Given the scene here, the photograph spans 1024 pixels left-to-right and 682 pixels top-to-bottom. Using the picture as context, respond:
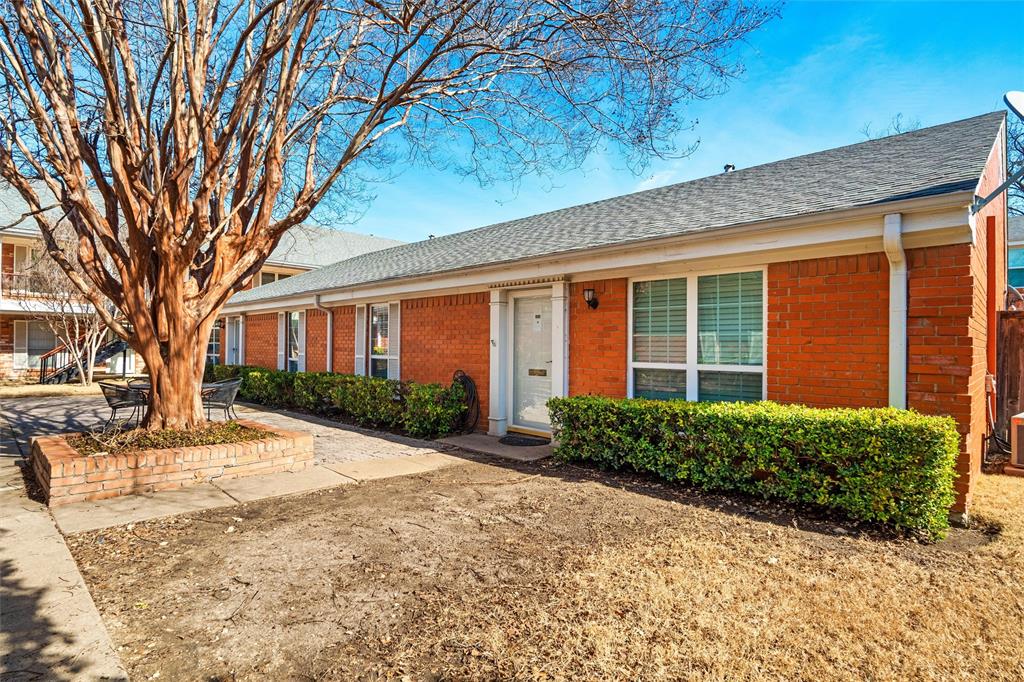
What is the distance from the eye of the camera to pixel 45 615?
2975 millimetres

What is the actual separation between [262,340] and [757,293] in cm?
1539

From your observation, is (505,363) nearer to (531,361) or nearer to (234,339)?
(531,361)

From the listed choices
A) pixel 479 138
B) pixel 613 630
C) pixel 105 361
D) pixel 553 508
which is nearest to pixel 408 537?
pixel 553 508

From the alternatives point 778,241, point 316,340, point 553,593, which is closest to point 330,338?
point 316,340

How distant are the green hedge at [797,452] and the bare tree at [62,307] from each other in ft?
55.1

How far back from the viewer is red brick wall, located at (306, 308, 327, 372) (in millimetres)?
14172

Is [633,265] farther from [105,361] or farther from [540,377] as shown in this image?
[105,361]

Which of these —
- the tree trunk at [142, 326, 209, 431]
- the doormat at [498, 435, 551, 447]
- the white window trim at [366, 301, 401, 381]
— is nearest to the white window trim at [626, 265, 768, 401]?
the doormat at [498, 435, 551, 447]

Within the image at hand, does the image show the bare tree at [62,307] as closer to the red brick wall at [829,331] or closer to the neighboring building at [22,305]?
the neighboring building at [22,305]

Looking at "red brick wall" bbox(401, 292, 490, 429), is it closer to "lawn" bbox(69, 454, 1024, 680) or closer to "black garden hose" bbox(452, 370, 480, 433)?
"black garden hose" bbox(452, 370, 480, 433)

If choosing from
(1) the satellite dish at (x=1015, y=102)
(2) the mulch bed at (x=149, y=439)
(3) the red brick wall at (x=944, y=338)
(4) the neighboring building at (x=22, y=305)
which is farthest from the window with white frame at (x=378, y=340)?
(1) the satellite dish at (x=1015, y=102)

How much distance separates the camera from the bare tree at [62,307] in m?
17.3

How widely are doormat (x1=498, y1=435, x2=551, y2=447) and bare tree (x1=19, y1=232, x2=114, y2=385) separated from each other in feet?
46.8

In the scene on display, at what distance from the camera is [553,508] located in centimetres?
503
